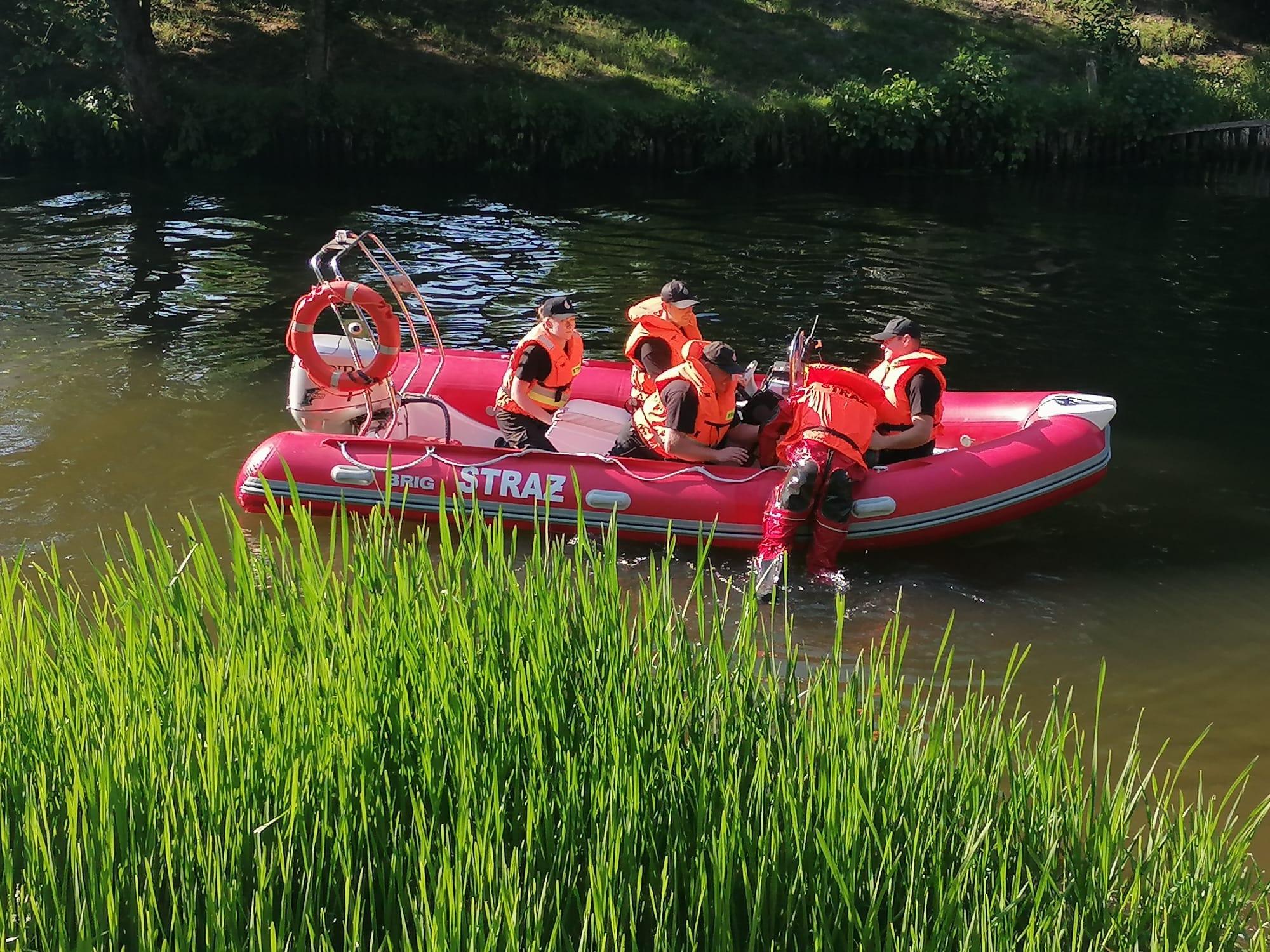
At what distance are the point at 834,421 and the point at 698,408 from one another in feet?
2.31

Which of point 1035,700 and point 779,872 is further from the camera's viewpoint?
point 1035,700

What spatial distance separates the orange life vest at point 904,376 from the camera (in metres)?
6.45

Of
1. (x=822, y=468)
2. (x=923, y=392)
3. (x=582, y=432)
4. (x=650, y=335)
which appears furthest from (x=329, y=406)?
(x=923, y=392)

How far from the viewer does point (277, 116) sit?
17.3 metres

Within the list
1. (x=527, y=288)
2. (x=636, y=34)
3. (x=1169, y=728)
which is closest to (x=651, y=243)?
(x=527, y=288)

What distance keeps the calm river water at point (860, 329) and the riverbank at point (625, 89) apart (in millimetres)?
951

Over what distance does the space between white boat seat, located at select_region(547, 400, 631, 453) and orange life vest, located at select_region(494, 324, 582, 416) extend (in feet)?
0.45

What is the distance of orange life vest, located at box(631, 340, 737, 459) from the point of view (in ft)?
21.1

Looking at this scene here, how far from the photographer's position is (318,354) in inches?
274

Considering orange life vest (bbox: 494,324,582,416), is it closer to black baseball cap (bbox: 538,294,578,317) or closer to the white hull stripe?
black baseball cap (bbox: 538,294,578,317)

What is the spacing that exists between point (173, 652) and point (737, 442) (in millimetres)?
4279

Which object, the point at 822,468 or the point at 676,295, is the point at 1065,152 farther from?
the point at 822,468

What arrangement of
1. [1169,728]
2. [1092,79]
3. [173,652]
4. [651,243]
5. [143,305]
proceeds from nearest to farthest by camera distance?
[173,652]
[1169,728]
[143,305]
[651,243]
[1092,79]

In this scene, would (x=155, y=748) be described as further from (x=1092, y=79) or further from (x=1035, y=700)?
(x=1092, y=79)
